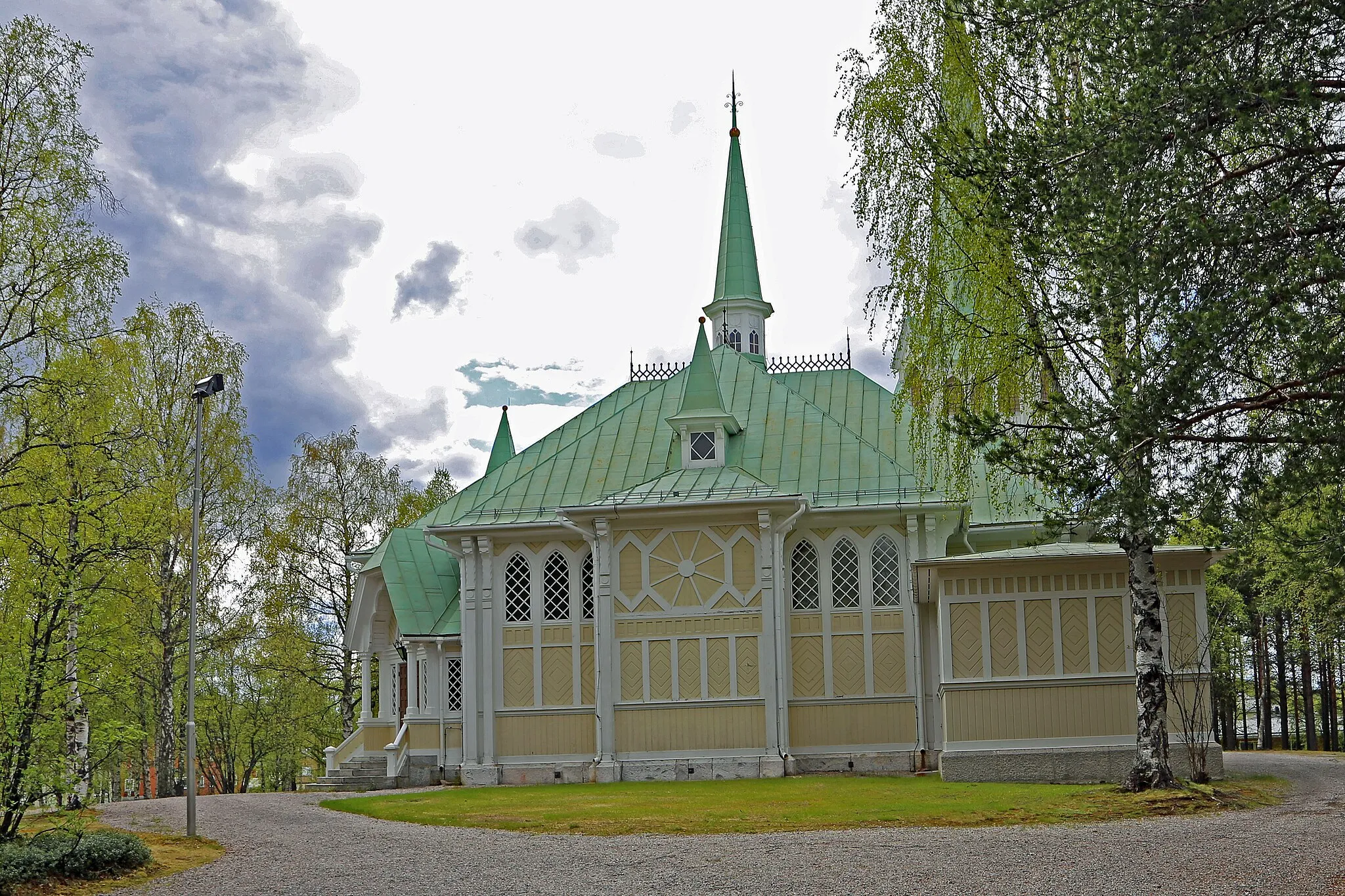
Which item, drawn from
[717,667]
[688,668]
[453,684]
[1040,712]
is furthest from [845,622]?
[453,684]

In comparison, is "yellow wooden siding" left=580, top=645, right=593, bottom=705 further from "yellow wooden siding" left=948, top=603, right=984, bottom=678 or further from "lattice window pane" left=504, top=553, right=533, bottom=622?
"yellow wooden siding" left=948, top=603, right=984, bottom=678

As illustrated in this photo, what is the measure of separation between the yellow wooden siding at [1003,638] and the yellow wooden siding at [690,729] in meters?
5.25

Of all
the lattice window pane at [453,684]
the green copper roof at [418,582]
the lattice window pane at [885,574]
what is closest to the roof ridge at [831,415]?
the lattice window pane at [885,574]

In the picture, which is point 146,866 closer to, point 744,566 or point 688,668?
point 688,668

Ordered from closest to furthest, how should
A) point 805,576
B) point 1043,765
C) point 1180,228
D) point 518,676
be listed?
point 1180,228 → point 1043,765 → point 805,576 → point 518,676

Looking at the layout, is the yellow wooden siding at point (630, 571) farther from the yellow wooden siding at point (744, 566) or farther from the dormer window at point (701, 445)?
the dormer window at point (701, 445)

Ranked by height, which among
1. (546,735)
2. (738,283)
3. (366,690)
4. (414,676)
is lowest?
(546,735)

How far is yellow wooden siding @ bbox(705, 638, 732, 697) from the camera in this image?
83.0 feet

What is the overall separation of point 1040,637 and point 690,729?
283 inches

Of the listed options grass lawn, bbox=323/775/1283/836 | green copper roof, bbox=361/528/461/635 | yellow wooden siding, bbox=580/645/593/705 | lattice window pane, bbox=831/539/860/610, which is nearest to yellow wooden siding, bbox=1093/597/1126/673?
grass lawn, bbox=323/775/1283/836

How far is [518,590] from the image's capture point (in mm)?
26922

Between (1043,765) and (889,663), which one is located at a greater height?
(889,663)

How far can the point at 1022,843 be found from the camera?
13109mm

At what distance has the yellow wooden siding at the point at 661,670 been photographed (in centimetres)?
2550
